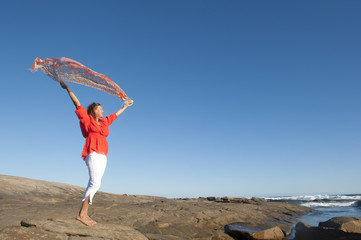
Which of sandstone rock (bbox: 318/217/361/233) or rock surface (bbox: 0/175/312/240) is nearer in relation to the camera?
rock surface (bbox: 0/175/312/240)

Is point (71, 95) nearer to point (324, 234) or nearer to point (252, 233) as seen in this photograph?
point (252, 233)

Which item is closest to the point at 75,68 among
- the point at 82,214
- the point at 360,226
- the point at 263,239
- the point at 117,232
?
the point at 82,214

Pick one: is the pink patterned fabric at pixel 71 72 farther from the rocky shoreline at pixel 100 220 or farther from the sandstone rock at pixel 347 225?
the sandstone rock at pixel 347 225

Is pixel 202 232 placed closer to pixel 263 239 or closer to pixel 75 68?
pixel 263 239

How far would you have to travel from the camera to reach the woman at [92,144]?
13.3 feet

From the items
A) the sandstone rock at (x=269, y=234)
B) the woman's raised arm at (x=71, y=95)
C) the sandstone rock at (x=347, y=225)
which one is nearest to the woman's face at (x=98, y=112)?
the woman's raised arm at (x=71, y=95)

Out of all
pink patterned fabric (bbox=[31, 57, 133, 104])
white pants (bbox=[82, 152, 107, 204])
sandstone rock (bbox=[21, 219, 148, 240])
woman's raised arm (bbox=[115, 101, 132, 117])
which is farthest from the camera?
woman's raised arm (bbox=[115, 101, 132, 117])

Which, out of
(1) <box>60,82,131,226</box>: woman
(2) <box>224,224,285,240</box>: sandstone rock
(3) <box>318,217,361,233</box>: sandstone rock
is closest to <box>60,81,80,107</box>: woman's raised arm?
(1) <box>60,82,131,226</box>: woman

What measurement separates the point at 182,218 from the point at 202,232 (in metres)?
1.17

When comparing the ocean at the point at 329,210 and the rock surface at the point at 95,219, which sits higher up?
the ocean at the point at 329,210

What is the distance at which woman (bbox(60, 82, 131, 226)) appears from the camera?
4051mm

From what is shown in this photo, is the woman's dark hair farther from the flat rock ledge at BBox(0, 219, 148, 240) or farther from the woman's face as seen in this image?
the flat rock ledge at BBox(0, 219, 148, 240)

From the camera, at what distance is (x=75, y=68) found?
4668mm

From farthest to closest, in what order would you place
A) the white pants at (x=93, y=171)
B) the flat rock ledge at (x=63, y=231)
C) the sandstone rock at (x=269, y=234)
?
the sandstone rock at (x=269, y=234) → the white pants at (x=93, y=171) → the flat rock ledge at (x=63, y=231)
